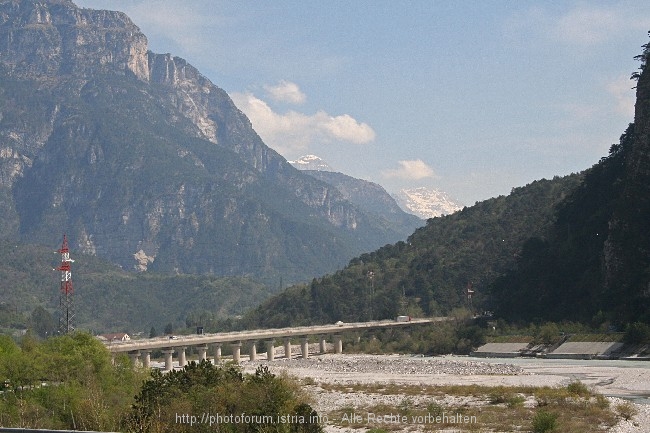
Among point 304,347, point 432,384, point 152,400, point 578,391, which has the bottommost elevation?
point 578,391

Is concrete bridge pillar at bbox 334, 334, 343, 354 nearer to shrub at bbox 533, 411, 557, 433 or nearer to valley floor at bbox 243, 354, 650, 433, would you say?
valley floor at bbox 243, 354, 650, 433

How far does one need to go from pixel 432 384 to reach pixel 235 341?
3112 inches

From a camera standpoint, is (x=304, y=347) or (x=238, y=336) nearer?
(x=238, y=336)

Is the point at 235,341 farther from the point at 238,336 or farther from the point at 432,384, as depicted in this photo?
the point at 432,384

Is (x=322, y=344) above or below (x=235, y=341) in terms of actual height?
below

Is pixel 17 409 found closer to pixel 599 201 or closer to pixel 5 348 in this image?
pixel 5 348

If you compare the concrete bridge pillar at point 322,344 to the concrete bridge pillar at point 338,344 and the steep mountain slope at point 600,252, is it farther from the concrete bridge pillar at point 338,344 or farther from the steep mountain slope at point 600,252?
the steep mountain slope at point 600,252

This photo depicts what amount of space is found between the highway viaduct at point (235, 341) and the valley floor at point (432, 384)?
1989 cm

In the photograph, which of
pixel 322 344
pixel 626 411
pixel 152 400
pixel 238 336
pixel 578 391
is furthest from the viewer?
pixel 322 344

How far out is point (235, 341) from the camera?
539ft

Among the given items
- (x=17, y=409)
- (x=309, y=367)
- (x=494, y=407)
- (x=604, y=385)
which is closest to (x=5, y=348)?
(x=17, y=409)

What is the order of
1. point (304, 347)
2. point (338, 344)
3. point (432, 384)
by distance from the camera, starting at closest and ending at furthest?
point (432, 384) → point (304, 347) → point (338, 344)

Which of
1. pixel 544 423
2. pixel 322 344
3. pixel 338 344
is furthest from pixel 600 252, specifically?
pixel 544 423

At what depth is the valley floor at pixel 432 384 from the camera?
61.0m
